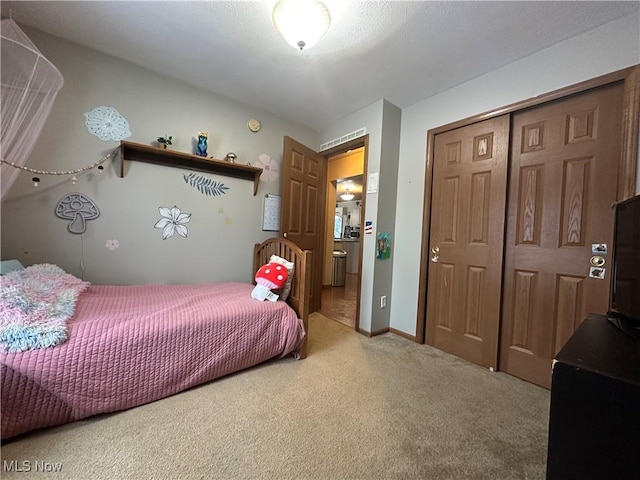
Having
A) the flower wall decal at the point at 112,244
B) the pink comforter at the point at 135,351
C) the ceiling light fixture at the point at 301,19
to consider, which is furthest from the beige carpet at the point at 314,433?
the ceiling light fixture at the point at 301,19

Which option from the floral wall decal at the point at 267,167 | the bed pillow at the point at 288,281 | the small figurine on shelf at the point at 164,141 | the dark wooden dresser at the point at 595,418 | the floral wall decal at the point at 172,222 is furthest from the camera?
the floral wall decal at the point at 267,167

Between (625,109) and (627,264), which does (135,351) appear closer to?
(627,264)

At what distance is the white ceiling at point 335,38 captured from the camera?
5.11ft

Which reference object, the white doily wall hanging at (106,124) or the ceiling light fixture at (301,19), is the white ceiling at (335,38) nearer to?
the ceiling light fixture at (301,19)

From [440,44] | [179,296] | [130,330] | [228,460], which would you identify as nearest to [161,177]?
[179,296]

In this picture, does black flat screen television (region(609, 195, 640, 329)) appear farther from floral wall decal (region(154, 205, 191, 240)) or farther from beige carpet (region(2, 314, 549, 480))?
floral wall decal (region(154, 205, 191, 240))

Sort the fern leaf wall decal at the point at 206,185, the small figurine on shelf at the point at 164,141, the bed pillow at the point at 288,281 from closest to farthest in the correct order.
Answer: the bed pillow at the point at 288,281 → the small figurine on shelf at the point at 164,141 → the fern leaf wall decal at the point at 206,185

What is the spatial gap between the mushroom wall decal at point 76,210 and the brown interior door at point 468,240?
3.02m

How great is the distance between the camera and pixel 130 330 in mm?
1396

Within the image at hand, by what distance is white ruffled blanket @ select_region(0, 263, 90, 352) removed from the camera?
115 centimetres

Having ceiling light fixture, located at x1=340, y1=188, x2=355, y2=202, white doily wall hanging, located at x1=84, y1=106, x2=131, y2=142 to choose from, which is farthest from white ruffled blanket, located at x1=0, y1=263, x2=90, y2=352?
ceiling light fixture, located at x1=340, y1=188, x2=355, y2=202

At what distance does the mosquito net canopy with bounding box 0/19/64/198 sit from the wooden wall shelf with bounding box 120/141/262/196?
0.50 metres

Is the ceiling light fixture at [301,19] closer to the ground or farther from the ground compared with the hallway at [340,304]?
farther from the ground

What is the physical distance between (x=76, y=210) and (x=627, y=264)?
3492 mm
